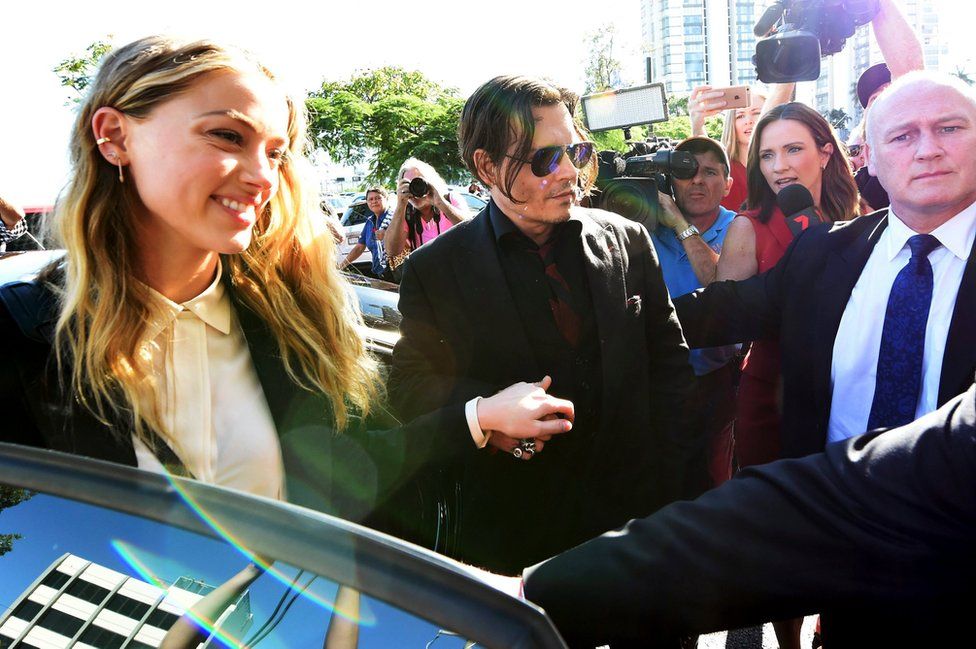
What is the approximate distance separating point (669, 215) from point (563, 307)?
3.74 ft

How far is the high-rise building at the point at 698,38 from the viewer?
271ft

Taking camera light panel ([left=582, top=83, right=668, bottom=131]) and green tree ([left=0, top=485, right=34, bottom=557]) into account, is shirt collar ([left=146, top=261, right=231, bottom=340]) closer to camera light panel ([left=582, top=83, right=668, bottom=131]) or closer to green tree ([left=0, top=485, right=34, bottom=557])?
green tree ([left=0, top=485, right=34, bottom=557])

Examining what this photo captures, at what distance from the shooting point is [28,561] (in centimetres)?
100

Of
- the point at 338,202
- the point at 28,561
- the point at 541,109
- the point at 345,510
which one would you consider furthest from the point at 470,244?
the point at 338,202

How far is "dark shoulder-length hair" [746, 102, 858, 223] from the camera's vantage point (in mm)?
3158

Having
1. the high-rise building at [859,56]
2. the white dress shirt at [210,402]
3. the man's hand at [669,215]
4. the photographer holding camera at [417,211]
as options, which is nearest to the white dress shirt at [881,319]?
the man's hand at [669,215]

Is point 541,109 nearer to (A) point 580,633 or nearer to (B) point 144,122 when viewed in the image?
(B) point 144,122

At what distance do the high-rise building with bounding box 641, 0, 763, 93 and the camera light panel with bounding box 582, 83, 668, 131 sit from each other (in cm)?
8171

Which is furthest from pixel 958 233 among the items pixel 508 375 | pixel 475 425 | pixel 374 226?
pixel 374 226

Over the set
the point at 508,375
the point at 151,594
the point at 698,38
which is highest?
the point at 698,38

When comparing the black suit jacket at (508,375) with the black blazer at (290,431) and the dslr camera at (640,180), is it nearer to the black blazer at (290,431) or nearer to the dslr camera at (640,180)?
the black blazer at (290,431)

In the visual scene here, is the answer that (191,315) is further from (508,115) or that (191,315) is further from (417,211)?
(417,211)

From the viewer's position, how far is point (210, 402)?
1.55 m

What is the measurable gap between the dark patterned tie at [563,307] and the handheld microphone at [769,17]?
2.09 m
